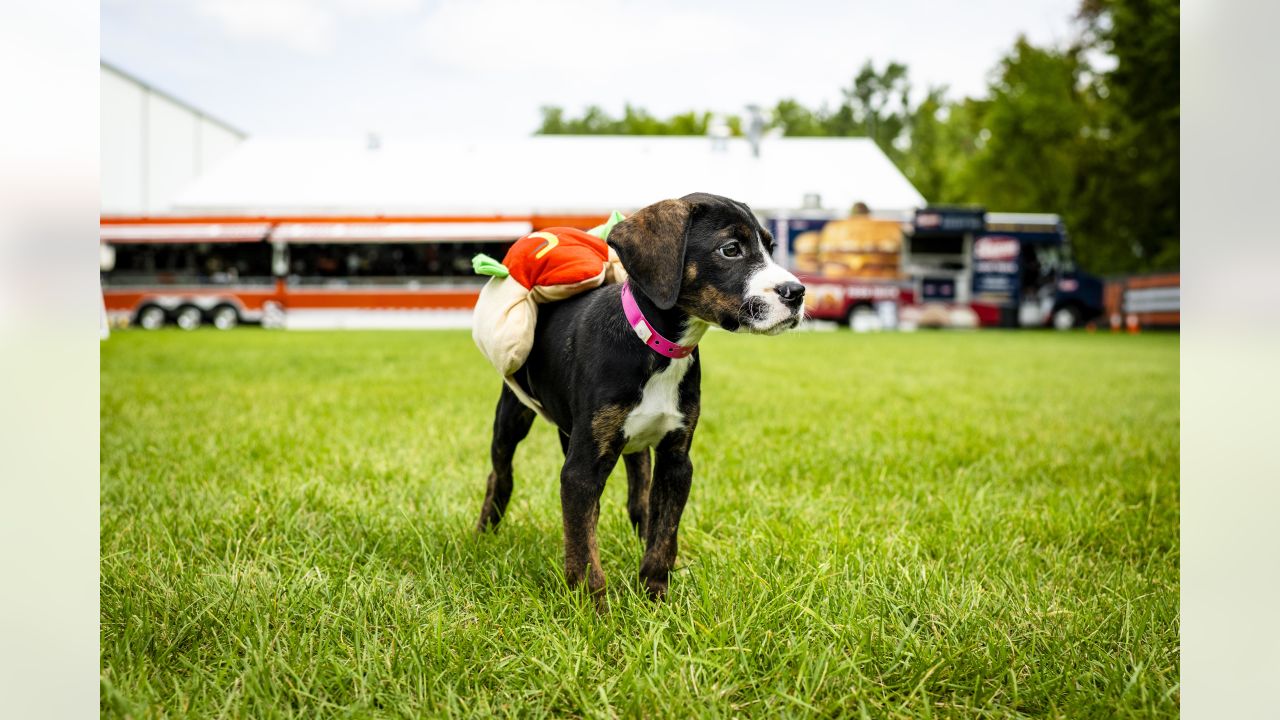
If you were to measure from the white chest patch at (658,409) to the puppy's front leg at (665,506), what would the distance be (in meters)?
0.06

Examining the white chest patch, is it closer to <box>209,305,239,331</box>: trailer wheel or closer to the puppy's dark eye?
the puppy's dark eye

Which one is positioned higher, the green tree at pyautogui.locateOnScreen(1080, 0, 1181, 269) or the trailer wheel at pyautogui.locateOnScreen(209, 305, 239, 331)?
the green tree at pyautogui.locateOnScreen(1080, 0, 1181, 269)

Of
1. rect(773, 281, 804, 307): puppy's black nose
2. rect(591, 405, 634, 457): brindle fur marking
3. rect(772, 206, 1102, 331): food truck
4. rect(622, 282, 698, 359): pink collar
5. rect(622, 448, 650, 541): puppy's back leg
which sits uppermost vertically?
rect(772, 206, 1102, 331): food truck

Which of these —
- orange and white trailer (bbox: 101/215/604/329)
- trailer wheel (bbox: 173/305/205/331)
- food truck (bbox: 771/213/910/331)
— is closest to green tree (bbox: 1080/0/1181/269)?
food truck (bbox: 771/213/910/331)

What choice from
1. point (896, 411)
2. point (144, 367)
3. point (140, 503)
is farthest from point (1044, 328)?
point (140, 503)

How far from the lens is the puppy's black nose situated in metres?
1.94
